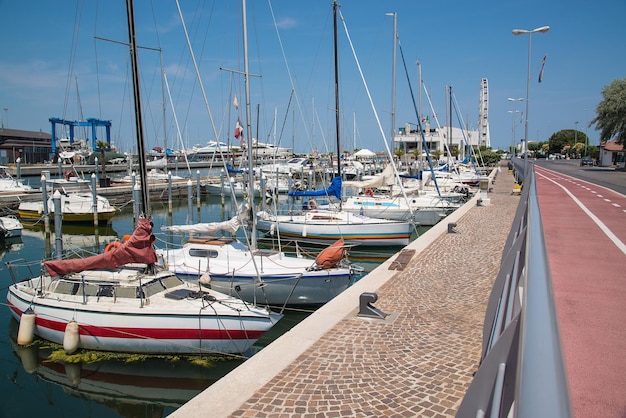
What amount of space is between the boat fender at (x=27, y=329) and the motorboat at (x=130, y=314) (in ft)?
0.08

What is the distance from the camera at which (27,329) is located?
497 inches

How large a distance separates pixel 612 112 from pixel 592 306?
61540 mm

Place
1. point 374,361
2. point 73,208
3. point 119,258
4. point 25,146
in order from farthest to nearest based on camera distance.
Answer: point 25,146 → point 73,208 → point 119,258 → point 374,361

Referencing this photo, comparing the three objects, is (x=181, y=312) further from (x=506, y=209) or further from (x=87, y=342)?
(x=506, y=209)

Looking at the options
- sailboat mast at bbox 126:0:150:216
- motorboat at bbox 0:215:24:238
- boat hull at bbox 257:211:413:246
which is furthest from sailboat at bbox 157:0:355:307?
motorboat at bbox 0:215:24:238

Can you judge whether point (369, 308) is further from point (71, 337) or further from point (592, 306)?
point (71, 337)

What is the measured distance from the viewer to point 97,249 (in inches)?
Answer: 1091

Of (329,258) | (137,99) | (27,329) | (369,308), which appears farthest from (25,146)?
(369,308)

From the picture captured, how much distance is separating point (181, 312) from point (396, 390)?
→ 6.67 m

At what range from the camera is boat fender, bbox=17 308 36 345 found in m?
12.6

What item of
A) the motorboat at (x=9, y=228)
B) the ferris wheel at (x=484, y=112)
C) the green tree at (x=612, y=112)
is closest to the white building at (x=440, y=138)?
the ferris wheel at (x=484, y=112)

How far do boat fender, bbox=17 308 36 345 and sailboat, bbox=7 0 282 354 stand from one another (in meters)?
0.03

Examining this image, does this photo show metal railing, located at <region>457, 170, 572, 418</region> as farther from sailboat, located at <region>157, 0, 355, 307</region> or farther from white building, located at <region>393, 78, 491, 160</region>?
white building, located at <region>393, 78, 491, 160</region>

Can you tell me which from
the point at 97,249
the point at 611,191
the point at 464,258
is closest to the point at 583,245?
the point at 464,258
